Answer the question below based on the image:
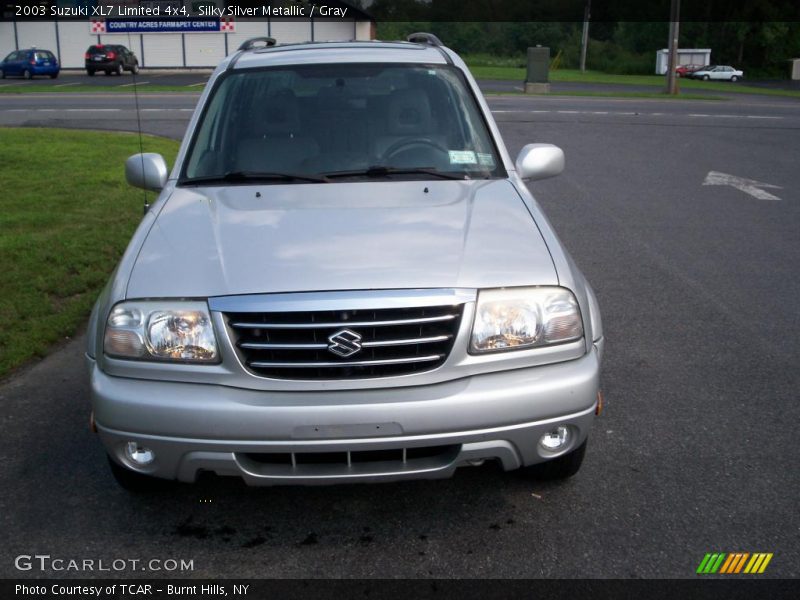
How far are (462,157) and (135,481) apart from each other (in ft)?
7.10

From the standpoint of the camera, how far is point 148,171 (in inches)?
175

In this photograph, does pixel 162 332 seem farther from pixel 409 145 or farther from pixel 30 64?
pixel 30 64

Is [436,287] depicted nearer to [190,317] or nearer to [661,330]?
[190,317]

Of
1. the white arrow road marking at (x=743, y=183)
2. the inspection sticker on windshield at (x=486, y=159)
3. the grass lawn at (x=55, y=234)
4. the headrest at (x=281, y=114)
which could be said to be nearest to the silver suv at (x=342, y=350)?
the inspection sticker on windshield at (x=486, y=159)

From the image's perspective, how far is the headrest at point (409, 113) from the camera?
14.9 feet

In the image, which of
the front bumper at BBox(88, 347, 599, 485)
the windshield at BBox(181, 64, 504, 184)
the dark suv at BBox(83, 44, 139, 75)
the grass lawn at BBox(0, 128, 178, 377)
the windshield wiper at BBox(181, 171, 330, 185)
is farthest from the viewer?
the dark suv at BBox(83, 44, 139, 75)

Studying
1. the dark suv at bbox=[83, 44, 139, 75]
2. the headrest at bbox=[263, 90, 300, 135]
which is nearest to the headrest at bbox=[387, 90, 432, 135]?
the headrest at bbox=[263, 90, 300, 135]

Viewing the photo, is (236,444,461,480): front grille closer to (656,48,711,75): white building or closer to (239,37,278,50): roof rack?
(239,37,278,50): roof rack

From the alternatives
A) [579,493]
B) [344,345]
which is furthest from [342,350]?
[579,493]

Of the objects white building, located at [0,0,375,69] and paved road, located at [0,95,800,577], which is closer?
paved road, located at [0,95,800,577]

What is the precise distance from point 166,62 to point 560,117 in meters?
40.2

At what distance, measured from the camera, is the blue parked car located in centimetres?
4319

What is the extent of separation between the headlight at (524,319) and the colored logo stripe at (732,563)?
921 mm

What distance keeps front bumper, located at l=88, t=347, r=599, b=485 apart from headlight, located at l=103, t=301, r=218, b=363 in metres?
0.10
